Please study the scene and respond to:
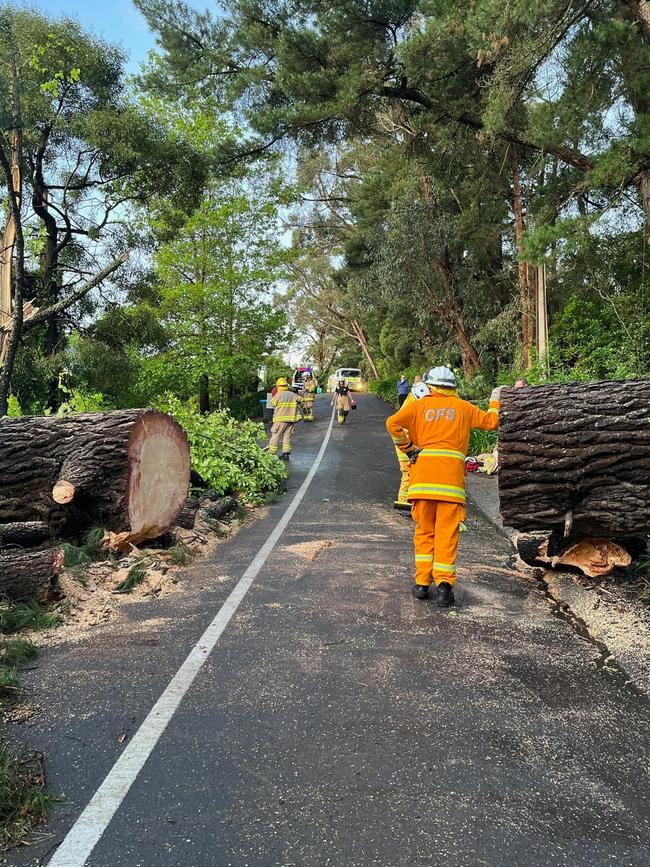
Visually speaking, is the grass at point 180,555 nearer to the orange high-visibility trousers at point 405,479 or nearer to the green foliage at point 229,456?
the green foliage at point 229,456

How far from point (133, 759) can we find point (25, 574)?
7.95ft

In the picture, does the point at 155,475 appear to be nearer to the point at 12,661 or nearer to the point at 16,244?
the point at 12,661

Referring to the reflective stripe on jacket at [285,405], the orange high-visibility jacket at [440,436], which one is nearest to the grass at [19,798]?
the orange high-visibility jacket at [440,436]

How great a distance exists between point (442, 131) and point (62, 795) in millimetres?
16778

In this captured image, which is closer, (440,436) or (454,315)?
(440,436)

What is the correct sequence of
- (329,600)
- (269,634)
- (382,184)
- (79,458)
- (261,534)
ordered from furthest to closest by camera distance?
(382,184), (261,534), (79,458), (329,600), (269,634)

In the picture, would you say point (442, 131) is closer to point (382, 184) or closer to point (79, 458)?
point (382, 184)

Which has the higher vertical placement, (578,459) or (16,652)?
(578,459)

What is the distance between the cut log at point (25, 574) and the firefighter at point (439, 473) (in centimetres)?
285

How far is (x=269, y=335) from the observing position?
908 inches

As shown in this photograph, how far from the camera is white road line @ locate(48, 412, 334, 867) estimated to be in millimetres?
2336

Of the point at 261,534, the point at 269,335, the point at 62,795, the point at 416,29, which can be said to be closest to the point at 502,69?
the point at 416,29

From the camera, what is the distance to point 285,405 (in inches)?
535

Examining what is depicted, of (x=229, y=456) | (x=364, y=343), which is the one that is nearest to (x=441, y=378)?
(x=229, y=456)
